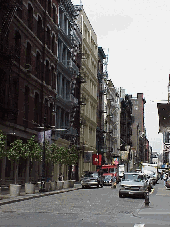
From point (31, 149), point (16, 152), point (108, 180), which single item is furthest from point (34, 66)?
point (108, 180)

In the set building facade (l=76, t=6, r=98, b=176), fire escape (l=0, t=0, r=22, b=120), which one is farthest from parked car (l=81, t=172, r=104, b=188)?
fire escape (l=0, t=0, r=22, b=120)

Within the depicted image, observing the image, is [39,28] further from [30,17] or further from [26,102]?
[26,102]

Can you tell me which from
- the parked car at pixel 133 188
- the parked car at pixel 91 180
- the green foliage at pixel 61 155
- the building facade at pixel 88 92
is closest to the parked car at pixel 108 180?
the building facade at pixel 88 92

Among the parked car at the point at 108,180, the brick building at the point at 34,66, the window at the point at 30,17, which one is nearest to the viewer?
the brick building at the point at 34,66

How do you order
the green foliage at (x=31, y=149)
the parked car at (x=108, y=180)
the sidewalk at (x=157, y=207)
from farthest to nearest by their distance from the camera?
the parked car at (x=108, y=180)
the green foliage at (x=31, y=149)
the sidewalk at (x=157, y=207)

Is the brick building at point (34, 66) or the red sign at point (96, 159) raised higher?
the brick building at point (34, 66)

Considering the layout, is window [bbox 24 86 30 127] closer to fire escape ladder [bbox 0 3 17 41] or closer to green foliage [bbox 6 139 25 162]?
fire escape ladder [bbox 0 3 17 41]

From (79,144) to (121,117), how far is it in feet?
207

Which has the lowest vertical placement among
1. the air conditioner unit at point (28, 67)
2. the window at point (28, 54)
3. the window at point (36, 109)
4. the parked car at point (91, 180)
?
the parked car at point (91, 180)

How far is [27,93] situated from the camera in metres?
36.6

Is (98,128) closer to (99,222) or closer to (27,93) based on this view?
(27,93)

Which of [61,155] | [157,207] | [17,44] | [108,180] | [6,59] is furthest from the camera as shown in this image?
[108,180]

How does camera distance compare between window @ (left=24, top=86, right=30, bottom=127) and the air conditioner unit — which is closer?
the air conditioner unit

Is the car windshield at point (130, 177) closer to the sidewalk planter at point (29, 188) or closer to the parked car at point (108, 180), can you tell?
the sidewalk planter at point (29, 188)
